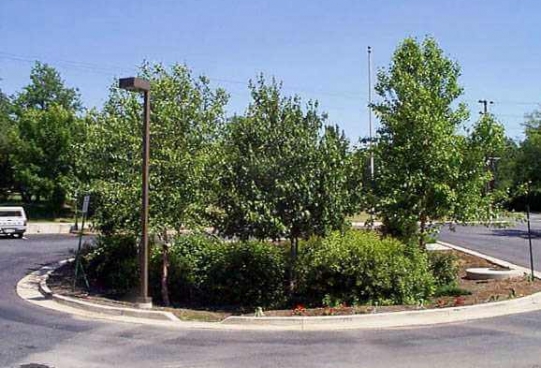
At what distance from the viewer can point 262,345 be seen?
10.8 meters

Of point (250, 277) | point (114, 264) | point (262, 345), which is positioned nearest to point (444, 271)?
point (250, 277)

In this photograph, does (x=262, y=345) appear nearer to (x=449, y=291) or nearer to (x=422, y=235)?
(x=449, y=291)

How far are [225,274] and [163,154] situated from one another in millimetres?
3306

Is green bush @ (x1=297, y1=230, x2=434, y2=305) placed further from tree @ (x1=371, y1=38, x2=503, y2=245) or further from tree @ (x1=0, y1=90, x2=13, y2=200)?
tree @ (x1=0, y1=90, x2=13, y2=200)

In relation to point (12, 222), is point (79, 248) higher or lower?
lower

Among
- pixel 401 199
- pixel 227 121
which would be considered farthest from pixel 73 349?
pixel 401 199

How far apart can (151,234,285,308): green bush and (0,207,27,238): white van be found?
1745 cm

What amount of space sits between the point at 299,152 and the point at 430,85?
4.88 metres

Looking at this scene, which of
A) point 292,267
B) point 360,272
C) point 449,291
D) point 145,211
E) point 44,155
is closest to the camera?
point 145,211

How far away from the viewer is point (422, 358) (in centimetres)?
966

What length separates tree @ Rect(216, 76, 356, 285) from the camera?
49.8ft

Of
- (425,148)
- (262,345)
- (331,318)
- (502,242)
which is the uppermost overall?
(425,148)

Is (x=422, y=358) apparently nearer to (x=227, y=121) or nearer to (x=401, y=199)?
(x=401, y=199)

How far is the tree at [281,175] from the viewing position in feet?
49.8
